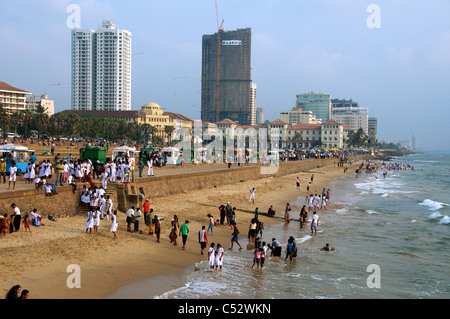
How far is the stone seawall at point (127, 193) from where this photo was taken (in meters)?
14.8

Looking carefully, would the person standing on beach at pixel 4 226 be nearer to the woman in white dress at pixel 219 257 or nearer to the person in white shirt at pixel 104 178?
the person in white shirt at pixel 104 178

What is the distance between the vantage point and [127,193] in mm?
18875

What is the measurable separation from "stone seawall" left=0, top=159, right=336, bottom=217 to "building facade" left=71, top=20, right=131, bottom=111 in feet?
529

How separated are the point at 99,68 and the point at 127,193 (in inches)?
7069

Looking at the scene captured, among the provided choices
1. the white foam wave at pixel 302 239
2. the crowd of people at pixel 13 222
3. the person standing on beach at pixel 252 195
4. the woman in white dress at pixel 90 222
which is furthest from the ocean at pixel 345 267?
the crowd of people at pixel 13 222

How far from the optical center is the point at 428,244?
18.9 metres

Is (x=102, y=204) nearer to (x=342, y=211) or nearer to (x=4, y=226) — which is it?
(x=4, y=226)

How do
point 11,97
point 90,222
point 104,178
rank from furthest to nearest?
point 11,97, point 104,178, point 90,222

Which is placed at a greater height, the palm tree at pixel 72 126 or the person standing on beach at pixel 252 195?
the palm tree at pixel 72 126

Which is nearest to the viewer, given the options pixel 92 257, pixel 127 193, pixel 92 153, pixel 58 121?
pixel 92 257

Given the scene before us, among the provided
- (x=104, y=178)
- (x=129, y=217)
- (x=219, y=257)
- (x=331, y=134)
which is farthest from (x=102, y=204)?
(x=331, y=134)

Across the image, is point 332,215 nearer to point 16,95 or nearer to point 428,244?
point 428,244

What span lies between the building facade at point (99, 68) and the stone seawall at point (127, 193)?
161 m
